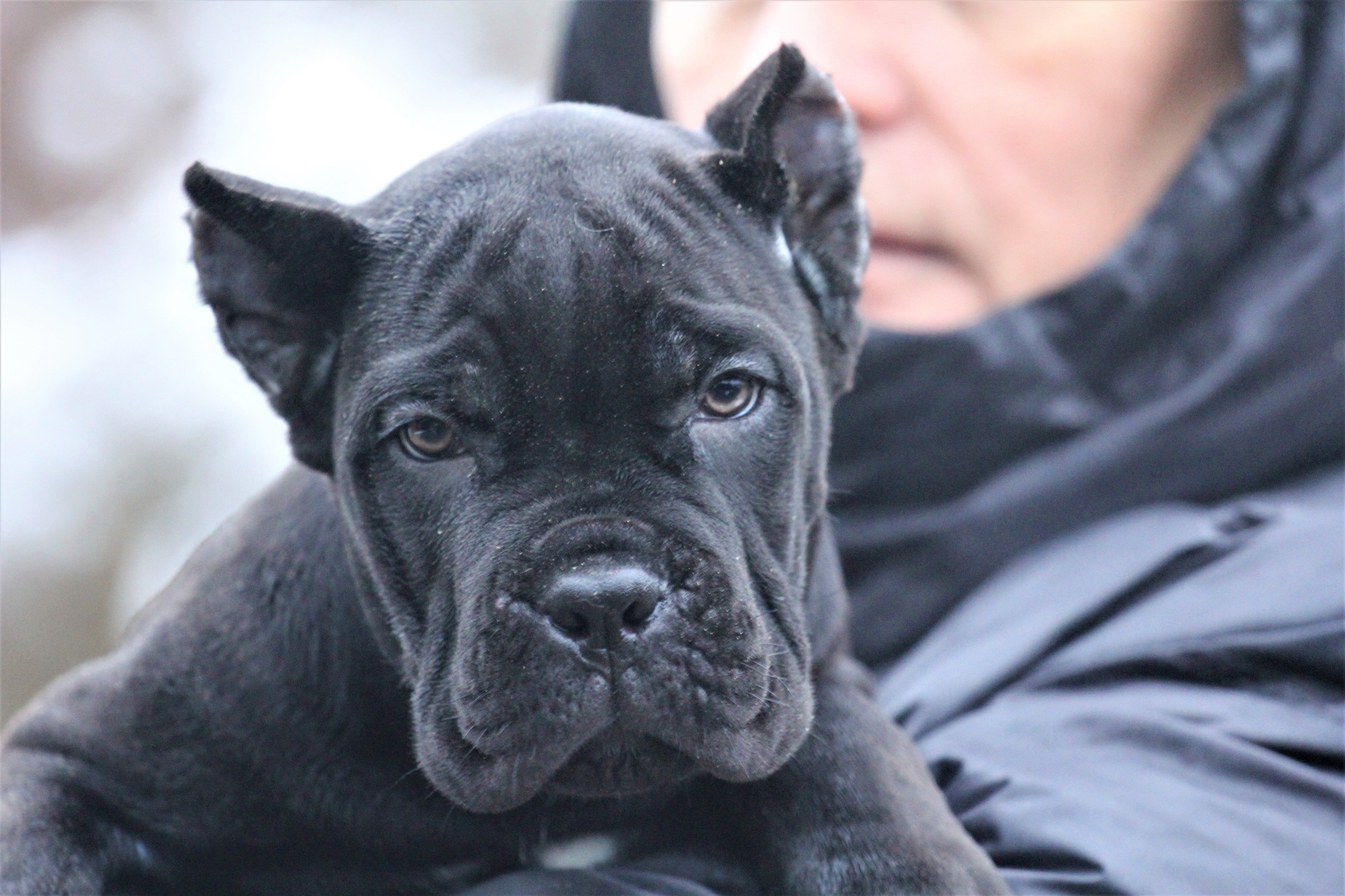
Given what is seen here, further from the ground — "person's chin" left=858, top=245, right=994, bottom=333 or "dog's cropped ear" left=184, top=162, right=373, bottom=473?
"dog's cropped ear" left=184, top=162, right=373, bottom=473

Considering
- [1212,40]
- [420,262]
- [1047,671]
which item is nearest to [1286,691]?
[1047,671]

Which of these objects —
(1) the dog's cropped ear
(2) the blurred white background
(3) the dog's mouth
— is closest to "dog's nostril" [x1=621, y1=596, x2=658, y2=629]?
(3) the dog's mouth

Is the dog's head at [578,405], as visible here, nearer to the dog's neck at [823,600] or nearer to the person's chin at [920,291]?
the dog's neck at [823,600]

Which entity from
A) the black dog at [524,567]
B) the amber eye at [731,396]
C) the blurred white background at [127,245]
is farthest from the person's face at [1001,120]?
the blurred white background at [127,245]

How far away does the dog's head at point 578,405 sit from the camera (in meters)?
2.06

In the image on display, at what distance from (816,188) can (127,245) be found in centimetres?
934

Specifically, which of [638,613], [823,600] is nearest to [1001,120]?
[823,600]

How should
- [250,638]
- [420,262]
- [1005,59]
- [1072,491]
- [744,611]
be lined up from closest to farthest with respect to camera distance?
[744,611] < [420,262] < [250,638] < [1072,491] < [1005,59]

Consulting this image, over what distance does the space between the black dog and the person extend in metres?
0.55

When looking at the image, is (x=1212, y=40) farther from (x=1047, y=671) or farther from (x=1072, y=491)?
(x=1047, y=671)

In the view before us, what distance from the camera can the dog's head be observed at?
2.06 metres

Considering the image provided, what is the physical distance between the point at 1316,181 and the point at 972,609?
57.7 inches

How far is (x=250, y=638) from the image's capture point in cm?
249

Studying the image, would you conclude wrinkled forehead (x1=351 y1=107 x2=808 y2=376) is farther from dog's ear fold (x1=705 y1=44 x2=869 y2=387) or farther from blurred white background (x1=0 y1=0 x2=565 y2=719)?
blurred white background (x1=0 y1=0 x2=565 y2=719)
